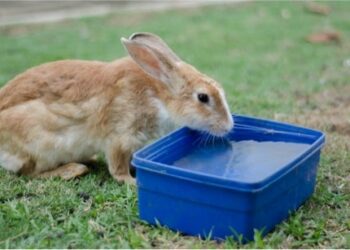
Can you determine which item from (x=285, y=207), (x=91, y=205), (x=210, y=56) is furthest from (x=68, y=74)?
(x=210, y=56)

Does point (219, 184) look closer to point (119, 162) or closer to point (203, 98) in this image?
point (203, 98)

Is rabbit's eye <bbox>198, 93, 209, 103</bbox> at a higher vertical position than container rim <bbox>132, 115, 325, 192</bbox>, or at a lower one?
higher

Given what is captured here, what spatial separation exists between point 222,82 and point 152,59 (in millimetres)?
2537

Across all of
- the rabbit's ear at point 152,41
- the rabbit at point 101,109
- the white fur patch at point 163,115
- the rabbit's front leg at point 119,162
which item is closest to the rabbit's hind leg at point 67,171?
the rabbit at point 101,109

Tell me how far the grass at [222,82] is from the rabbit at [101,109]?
16 centimetres

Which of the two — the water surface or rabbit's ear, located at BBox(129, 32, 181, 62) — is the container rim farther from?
rabbit's ear, located at BBox(129, 32, 181, 62)

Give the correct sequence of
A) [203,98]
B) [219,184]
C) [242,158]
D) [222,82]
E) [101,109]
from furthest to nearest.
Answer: [222,82]
[101,109]
[203,98]
[242,158]
[219,184]

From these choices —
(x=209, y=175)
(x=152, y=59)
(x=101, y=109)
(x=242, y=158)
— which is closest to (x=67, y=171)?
(x=101, y=109)

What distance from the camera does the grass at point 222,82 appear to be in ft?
10.3

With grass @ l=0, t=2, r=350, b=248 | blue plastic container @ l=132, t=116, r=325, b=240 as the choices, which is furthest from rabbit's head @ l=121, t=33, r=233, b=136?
grass @ l=0, t=2, r=350, b=248

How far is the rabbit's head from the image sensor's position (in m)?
3.67

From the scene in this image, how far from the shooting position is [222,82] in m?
6.22

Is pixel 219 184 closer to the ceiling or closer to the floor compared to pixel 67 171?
closer to the ceiling

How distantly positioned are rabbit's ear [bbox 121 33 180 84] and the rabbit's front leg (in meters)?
0.47
